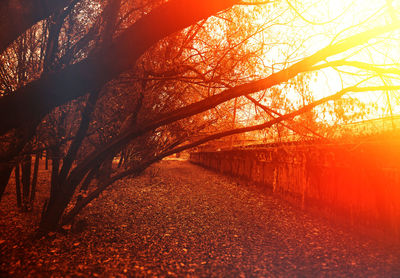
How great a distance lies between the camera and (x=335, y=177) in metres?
7.53

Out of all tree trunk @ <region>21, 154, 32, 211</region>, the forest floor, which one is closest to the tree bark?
the forest floor

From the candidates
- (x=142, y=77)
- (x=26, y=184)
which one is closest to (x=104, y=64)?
(x=142, y=77)

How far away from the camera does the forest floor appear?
15.2 ft

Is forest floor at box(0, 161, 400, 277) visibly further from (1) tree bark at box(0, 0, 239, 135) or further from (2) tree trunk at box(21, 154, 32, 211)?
(1) tree bark at box(0, 0, 239, 135)

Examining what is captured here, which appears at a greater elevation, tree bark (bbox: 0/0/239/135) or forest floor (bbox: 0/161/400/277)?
tree bark (bbox: 0/0/239/135)

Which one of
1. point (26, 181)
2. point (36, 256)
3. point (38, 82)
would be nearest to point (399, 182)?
point (38, 82)

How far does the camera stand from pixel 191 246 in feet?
19.5

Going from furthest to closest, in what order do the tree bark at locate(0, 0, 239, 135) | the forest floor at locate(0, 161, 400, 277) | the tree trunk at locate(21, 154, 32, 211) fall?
the tree trunk at locate(21, 154, 32, 211)
the forest floor at locate(0, 161, 400, 277)
the tree bark at locate(0, 0, 239, 135)

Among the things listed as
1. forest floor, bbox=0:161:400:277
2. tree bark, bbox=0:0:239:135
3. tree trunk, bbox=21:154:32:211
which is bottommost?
forest floor, bbox=0:161:400:277

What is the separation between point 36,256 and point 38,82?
381 centimetres

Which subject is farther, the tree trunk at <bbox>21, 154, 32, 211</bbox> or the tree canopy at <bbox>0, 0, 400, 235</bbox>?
the tree trunk at <bbox>21, 154, 32, 211</bbox>

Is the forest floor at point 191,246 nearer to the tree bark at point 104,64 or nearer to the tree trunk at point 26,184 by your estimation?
the tree trunk at point 26,184

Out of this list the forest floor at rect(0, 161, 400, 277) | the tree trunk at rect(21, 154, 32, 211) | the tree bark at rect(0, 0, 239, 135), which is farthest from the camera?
the tree trunk at rect(21, 154, 32, 211)

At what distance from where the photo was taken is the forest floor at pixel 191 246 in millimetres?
4621
